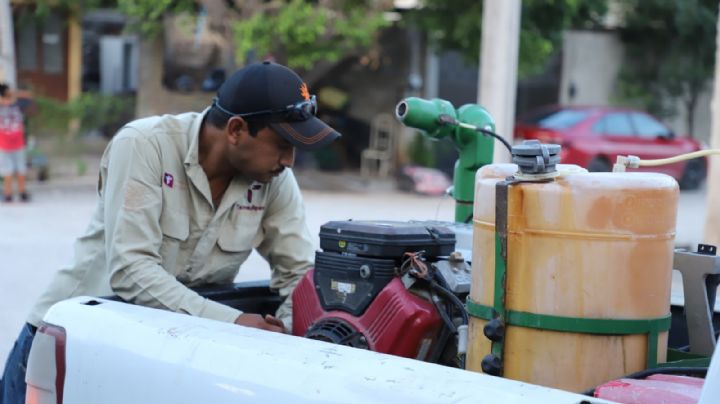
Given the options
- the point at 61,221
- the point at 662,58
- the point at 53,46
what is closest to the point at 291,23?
the point at 61,221

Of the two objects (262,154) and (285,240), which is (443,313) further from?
(285,240)

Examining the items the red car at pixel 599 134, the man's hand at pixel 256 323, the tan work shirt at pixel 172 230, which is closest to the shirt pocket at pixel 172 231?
the tan work shirt at pixel 172 230

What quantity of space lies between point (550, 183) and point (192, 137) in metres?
1.44

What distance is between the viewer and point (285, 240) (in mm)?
3678

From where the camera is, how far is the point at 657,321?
2.34 m

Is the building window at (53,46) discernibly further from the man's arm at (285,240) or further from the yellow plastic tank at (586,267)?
the yellow plastic tank at (586,267)

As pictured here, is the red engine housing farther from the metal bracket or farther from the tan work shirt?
the metal bracket

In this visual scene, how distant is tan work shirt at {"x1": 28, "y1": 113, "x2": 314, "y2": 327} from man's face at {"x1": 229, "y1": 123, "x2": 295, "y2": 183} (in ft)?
0.43

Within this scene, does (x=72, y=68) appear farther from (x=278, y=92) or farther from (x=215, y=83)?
(x=278, y=92)

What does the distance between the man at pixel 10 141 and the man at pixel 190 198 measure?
11.3m

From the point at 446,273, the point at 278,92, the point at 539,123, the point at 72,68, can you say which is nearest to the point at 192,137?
the point at 278,92

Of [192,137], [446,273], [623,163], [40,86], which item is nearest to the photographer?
[623,163]

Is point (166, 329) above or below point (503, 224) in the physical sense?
below

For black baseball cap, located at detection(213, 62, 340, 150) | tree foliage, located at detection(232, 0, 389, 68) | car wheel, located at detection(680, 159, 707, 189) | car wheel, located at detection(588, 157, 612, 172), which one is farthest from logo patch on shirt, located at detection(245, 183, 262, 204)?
car wheel, located at detection(680, 159, 707, 189)
